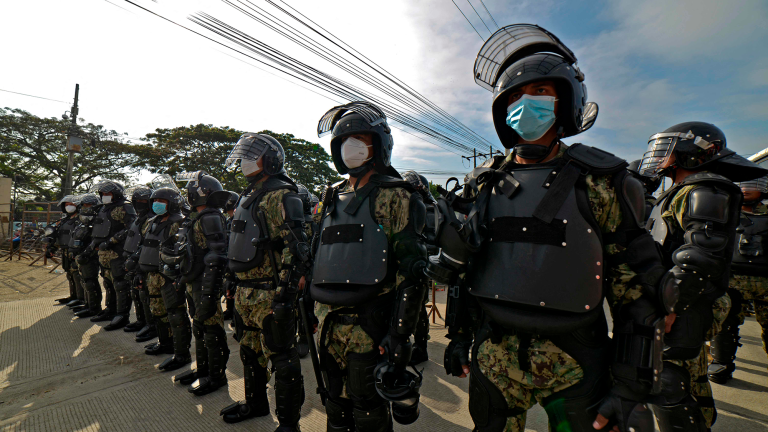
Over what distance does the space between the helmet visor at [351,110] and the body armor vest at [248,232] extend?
875mm

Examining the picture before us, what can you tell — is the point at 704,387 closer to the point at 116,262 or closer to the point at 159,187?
the point at 159,187

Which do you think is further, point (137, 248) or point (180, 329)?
point (137, 248)

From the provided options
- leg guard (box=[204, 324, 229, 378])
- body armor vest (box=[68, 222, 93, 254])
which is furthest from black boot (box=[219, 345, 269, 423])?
body armor vest (box=[68, 222, 93, 254])

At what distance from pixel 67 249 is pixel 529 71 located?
1091cm

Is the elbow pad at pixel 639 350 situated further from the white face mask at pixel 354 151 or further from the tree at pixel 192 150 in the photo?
the tree at pixel 192 150

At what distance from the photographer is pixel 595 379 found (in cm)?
148

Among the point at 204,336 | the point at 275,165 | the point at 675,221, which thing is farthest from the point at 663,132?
the point at 204,336

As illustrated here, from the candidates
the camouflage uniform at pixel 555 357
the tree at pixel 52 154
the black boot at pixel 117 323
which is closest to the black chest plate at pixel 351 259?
the camouflage uniform at pixel 555 357

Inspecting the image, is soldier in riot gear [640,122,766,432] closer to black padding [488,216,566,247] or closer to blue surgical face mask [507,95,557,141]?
black padding [488,216,566,247]

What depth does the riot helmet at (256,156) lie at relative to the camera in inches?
142

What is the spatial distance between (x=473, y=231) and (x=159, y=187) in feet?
17.9

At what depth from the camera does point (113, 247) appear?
22.2 feet

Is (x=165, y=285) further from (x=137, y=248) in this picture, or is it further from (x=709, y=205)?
(x=709, y=205)

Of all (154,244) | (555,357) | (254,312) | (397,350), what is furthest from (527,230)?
(154,244)
